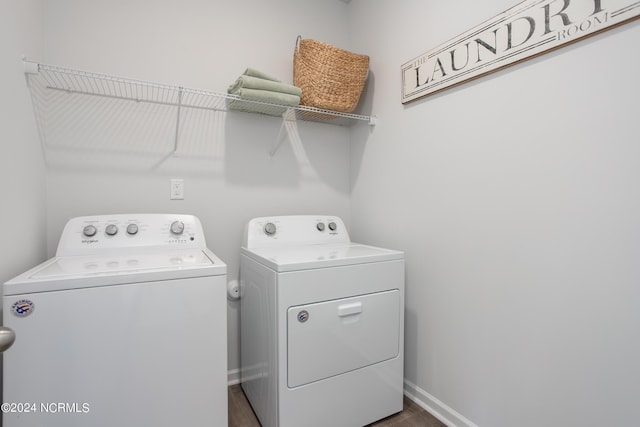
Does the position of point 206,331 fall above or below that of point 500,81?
below

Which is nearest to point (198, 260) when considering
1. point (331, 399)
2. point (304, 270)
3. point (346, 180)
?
point (304, 270)

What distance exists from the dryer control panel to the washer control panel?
0.91ft

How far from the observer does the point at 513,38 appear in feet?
3.76

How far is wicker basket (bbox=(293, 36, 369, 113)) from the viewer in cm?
169

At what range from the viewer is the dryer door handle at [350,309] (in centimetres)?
131

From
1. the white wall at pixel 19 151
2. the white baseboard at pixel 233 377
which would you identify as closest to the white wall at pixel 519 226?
the white baseboard at pixel 233 377

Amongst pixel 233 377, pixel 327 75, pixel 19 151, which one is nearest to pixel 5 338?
pixel 19 151

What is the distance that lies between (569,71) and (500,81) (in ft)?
0.78

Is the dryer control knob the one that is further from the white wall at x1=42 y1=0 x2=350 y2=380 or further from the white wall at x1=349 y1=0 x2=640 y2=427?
the white wall at x1=349 y1=0 x2=640 y2=427

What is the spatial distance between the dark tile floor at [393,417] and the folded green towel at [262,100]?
1579 millimetres

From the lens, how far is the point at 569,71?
1015 mm

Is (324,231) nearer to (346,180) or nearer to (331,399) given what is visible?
(346,180)

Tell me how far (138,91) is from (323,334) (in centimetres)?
149

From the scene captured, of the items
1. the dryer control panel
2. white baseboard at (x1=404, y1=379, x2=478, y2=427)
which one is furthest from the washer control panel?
white baseboard at (x1=404, y1=379, x2=478, y2=427)
